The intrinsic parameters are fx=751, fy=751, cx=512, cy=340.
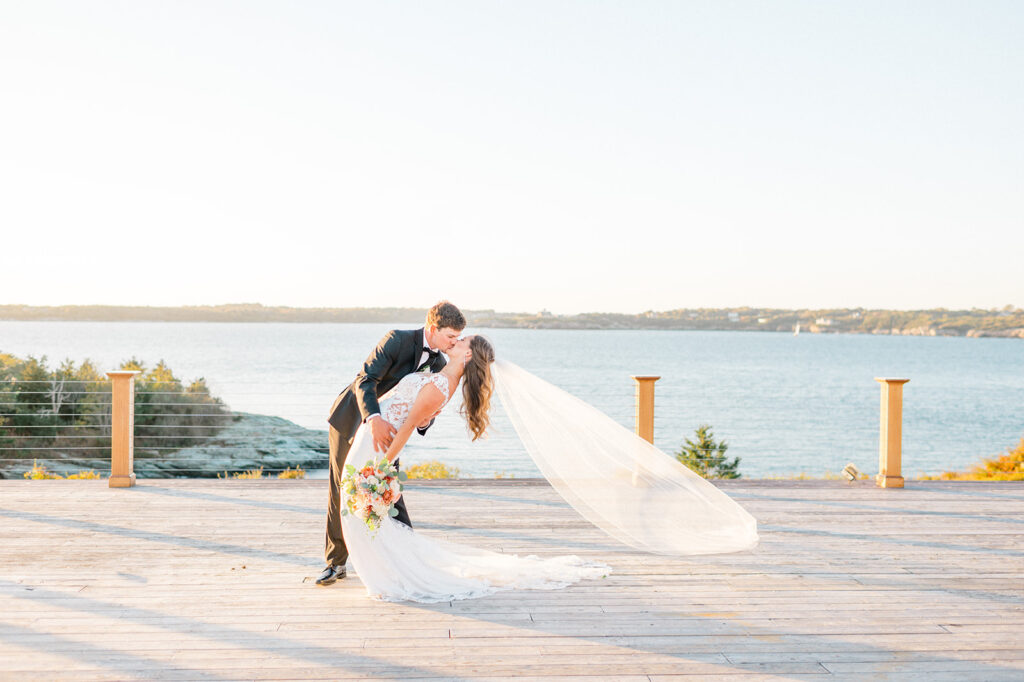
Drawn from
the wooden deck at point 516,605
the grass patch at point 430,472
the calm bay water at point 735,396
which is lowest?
the calm bay water at point 735,396

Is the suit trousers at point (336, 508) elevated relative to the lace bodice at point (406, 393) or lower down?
lower down

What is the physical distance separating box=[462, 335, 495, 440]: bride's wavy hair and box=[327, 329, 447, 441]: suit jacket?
0.64 ft

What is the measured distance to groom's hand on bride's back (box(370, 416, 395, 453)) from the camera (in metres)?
3.58

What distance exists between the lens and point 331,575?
3799 millimetres

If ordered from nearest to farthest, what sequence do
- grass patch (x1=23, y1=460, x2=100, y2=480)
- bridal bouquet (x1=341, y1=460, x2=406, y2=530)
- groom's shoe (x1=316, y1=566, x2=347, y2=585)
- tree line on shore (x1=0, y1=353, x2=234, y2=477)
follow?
bridal bouquet (x1=341, y1=460, x2=406, y2=530) → groom's shoe (x1=316, y1=566, x2=347, y2=585) → grass patch (x1=23, y1=460, x2=100, y2=480) → tree line on shore (x1=0, y1=353, x2=234, y2=477)

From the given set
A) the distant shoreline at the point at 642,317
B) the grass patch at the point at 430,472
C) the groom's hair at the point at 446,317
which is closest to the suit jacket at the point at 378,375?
the groom's hair at the point at 446,317

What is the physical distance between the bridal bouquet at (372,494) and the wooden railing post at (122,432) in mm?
3599

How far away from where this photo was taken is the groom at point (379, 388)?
3.58m

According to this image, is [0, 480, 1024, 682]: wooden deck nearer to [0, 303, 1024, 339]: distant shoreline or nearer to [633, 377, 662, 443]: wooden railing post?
[633, 377, 662, 443]: wooden railing post

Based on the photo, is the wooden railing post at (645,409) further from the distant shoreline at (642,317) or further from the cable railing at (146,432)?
the distant shoreline at (642,317)

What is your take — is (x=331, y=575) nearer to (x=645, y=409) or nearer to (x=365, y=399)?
(x=365, y=399)

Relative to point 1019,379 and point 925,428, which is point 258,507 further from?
point 1019,379

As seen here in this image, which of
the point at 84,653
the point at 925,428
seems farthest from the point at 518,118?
the point at 925,428

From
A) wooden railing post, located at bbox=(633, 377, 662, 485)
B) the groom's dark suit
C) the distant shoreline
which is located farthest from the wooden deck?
the distant shoreline
